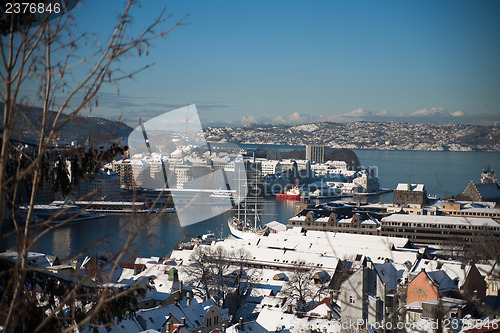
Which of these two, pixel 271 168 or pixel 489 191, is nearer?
pixel 489 191

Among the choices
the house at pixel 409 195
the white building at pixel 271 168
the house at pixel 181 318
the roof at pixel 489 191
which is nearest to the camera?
the house at pixel 181 318

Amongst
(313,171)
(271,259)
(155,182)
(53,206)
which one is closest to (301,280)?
(271,259)

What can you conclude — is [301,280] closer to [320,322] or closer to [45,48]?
[320,322]

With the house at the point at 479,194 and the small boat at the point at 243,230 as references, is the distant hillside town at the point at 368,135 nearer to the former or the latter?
the house at the point at 479,194

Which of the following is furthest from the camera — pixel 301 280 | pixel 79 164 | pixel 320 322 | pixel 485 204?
pixel 485 204

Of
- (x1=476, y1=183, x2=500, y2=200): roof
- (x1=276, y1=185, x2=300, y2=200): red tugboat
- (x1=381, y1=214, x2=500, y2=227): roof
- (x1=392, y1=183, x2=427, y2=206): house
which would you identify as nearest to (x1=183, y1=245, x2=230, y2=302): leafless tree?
(x1=381, y1=214, x2=500, y2=227): roof

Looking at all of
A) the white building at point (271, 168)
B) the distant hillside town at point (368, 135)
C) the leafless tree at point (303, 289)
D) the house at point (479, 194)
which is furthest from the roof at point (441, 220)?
the distant hillside town at point (368, 135)

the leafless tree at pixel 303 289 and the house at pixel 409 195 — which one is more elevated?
the leafless tree at pixel 303 289

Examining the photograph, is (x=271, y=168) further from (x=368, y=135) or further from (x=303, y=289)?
(x=368, y=135)

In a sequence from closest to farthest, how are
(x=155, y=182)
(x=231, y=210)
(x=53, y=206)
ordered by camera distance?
(x=53, y=206) → (x=231, y=210) → (x=155, y=182)

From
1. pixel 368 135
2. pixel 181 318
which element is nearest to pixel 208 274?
pixel 181 318

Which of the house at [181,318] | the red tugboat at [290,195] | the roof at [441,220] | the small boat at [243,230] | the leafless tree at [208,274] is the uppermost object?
the house at [181,318]
